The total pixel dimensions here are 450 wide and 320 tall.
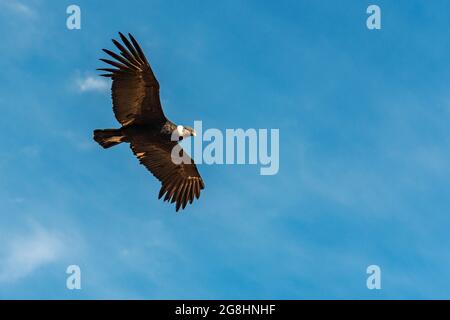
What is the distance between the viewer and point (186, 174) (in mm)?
25938

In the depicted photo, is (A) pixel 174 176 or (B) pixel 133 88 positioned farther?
(A) pixel 174 176

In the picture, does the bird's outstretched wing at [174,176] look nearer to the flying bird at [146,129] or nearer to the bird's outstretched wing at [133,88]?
the flying bird at [146,129]

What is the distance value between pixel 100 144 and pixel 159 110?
6.45 feet

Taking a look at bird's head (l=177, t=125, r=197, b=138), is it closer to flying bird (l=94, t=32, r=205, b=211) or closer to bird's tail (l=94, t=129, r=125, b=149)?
flying bird (l=94, t=32, r=205, b=211)

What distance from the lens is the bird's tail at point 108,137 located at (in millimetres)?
23797

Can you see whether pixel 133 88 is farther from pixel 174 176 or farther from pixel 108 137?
pixel 174 176

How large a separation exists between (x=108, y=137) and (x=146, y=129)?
117 cm

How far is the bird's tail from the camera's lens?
23.8 metres

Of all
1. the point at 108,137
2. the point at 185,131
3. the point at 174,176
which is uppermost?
the point at 185,131

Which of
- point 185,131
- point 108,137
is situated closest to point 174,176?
point 185,131

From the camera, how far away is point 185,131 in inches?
974

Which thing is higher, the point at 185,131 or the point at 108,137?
the point at 185,131

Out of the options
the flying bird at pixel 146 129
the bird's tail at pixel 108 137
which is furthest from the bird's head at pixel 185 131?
the bird's tail at pixel 108 137
